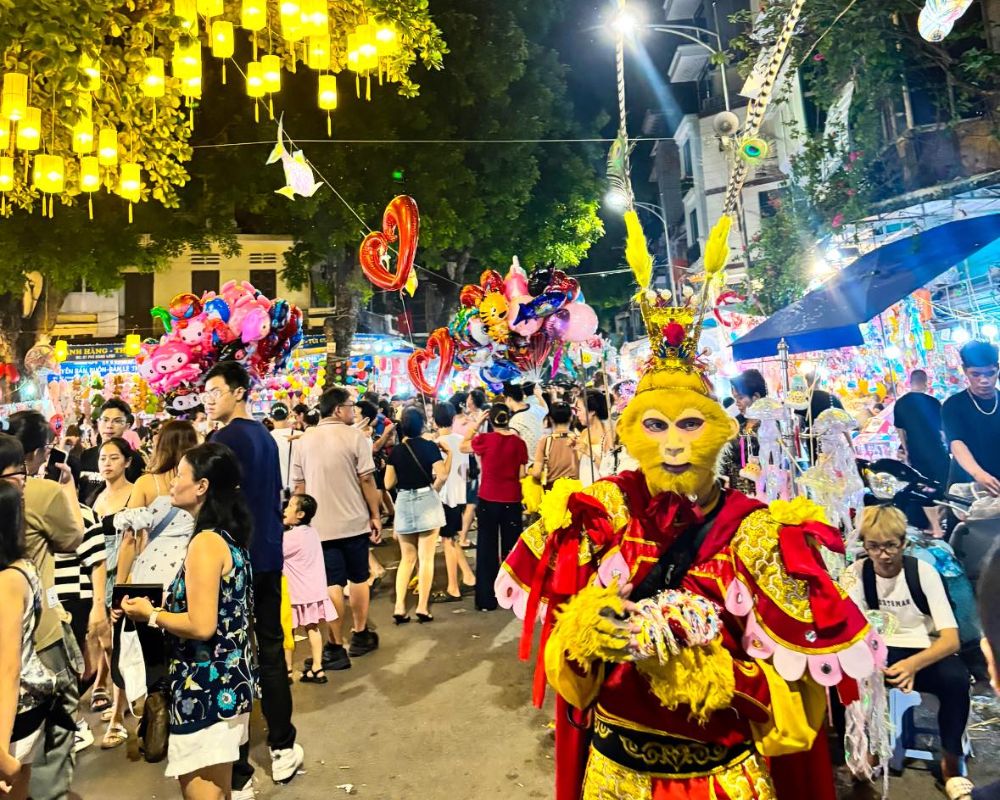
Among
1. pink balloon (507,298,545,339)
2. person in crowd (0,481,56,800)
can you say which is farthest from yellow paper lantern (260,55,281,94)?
person in crowd (0,481,56,800)

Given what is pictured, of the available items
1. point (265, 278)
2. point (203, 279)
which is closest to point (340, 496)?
point (265, 278)

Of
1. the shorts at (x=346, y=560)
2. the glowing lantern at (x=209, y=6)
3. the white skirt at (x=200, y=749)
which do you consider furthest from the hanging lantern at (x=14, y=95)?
the white skirt at (x=200, y=749)

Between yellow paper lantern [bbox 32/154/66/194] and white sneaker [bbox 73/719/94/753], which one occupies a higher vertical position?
yellow paper lantern [bbox 32/154/66/194]

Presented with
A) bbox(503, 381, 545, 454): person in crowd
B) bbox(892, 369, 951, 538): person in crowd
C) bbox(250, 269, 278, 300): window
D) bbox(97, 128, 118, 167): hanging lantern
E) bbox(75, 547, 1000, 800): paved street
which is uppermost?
bbox(250, 269, 278, 300): window

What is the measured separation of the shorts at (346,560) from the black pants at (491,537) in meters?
1.36

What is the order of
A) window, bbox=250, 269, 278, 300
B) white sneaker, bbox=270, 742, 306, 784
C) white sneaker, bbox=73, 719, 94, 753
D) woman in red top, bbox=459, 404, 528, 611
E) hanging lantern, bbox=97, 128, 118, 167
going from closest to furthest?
white sneaker, bbox=270, 742, 306, 784 → white sneaker, bbox=73, 719, 94, 753 → hanging lantern, bbox=97, 128, 118, 167 → woman in red top, bbox=459, 404, 528, 611 → window, bbox=250, 269, 278, 300

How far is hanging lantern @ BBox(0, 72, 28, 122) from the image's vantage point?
5004mm

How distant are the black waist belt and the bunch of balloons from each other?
4.17m

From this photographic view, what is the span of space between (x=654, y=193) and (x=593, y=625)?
32849 mm

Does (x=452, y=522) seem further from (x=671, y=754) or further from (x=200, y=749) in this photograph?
(x=671, y=754)

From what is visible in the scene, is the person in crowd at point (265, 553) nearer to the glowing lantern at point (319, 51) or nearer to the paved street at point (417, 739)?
the paved street at point (417, 739)

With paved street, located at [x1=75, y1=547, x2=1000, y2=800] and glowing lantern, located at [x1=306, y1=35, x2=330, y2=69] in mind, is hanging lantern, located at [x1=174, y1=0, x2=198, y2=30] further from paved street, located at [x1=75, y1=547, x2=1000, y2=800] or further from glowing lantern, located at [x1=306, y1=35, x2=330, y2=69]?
paved street, located at [x1=75, y1=547, x2=1000, y2=800]

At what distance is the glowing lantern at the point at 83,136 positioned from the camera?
5.58 meters

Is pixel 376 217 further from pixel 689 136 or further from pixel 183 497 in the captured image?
pixel 689 136
